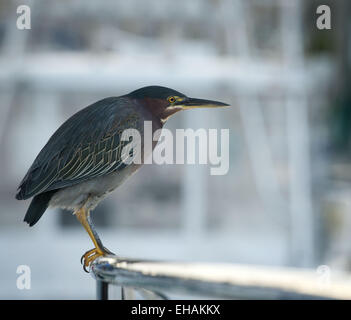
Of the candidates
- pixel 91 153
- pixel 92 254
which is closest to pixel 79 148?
pixel 91 153

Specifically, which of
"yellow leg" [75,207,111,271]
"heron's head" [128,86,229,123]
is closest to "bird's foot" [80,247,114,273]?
"yellow leg" [75,207,111,271]

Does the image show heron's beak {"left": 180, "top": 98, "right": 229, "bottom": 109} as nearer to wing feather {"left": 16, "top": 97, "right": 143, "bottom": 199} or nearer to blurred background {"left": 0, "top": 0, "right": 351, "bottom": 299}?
wing feather {"left": 16, "top": 97, "right": 143, "bottom": 199}

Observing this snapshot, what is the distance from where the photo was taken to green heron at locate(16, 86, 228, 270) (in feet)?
1.53

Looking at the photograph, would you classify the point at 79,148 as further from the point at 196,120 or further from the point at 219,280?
the point at 196,120

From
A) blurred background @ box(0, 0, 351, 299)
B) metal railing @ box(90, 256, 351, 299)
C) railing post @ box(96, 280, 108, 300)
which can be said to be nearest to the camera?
metal railing @ box(90, 256, 351, 299)

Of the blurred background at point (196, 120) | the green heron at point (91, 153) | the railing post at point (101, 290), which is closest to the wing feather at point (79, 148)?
the green heron at point (91, 153)

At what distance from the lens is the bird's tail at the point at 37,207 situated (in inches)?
18.5

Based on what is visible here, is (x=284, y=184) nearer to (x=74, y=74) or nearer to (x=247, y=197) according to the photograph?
(x=247, y=197)

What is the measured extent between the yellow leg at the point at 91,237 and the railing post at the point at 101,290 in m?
0.02

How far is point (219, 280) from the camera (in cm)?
44

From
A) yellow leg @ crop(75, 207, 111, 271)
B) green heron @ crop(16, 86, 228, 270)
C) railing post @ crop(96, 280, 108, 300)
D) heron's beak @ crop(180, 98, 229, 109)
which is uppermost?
heron's beak @ crop(180, 98, 229, 109)

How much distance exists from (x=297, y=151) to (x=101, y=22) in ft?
5.72

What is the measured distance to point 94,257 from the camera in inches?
22.3
